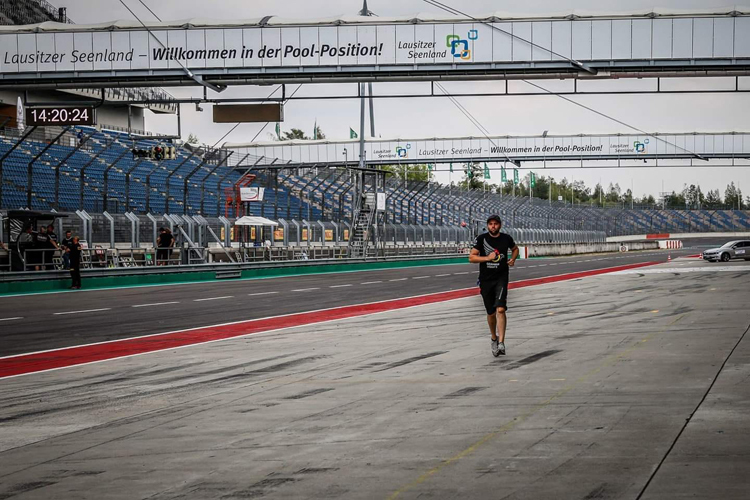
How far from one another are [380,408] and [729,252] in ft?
146

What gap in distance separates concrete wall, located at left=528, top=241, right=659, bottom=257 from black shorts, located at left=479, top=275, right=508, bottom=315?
54621 mm

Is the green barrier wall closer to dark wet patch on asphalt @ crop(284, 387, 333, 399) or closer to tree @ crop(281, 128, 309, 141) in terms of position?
dark wet patch on asphalt @ crop(284, 387, 333, 399)

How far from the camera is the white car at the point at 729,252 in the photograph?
153ft

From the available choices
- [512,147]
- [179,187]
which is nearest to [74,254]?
[179,187]

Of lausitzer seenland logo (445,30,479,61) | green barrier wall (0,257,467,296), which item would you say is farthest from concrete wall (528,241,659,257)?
lausitzer seenland logo (445,30,479,61)

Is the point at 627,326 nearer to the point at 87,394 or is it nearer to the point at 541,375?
the point at 541,375

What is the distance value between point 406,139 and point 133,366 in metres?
53.6

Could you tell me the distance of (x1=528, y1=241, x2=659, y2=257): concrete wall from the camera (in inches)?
2625

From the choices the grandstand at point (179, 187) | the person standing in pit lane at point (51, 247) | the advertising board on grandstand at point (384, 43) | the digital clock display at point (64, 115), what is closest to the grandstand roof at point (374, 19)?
the advertising board on grandstand at point (384, 43)

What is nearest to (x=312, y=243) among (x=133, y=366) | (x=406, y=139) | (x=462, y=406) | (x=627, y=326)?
(x=406, y=139)

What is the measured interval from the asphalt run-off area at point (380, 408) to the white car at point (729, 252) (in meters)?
32.2

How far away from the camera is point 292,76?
26.8 m

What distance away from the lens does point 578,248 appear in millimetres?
77438

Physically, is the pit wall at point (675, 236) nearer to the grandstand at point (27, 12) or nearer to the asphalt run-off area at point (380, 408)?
the grandstand at point (27, 12)
